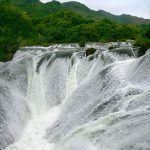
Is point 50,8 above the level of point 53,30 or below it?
above

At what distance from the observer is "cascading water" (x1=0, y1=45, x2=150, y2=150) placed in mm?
14289

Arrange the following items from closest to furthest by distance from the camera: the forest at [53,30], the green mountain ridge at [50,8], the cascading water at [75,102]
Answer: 1. the cascading water at [75,102]
2. the forest at [53,30]
3. the green mountain ridge at [50,8]

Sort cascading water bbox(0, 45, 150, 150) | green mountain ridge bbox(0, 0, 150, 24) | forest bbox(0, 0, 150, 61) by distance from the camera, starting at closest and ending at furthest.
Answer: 1. cascading water bbox(0, 45, 150, 150)
2. forest bbox(0, 0, 150, 61)
3. green mountain ridge bbox(0, 0, 150, 24)

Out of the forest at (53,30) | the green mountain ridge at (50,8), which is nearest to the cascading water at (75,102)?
the forest at (53,30)

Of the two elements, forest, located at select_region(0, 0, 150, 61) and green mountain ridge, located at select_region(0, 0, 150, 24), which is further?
green mountain ridge, located at select_region(0, 0, 150, 24)

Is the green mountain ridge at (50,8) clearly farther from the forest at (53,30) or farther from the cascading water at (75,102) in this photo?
the cascading water at (75,102)

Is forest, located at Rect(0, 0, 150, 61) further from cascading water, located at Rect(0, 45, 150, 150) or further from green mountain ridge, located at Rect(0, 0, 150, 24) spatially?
green mountain ridge, located at Rect(0, 0, 150, 24)

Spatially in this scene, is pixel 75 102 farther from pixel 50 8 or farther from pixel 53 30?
pixel 50 8

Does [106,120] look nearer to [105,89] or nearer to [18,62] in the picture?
[105,89]

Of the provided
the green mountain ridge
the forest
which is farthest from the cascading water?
the green mountain ridge

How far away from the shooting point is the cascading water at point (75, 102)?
14289 millimetres

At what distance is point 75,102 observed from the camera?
21562 mm

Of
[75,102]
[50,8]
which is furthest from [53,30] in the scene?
[50,8]

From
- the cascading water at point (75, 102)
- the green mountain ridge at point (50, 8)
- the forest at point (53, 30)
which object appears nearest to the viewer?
the cascading water at point (75, 102)
